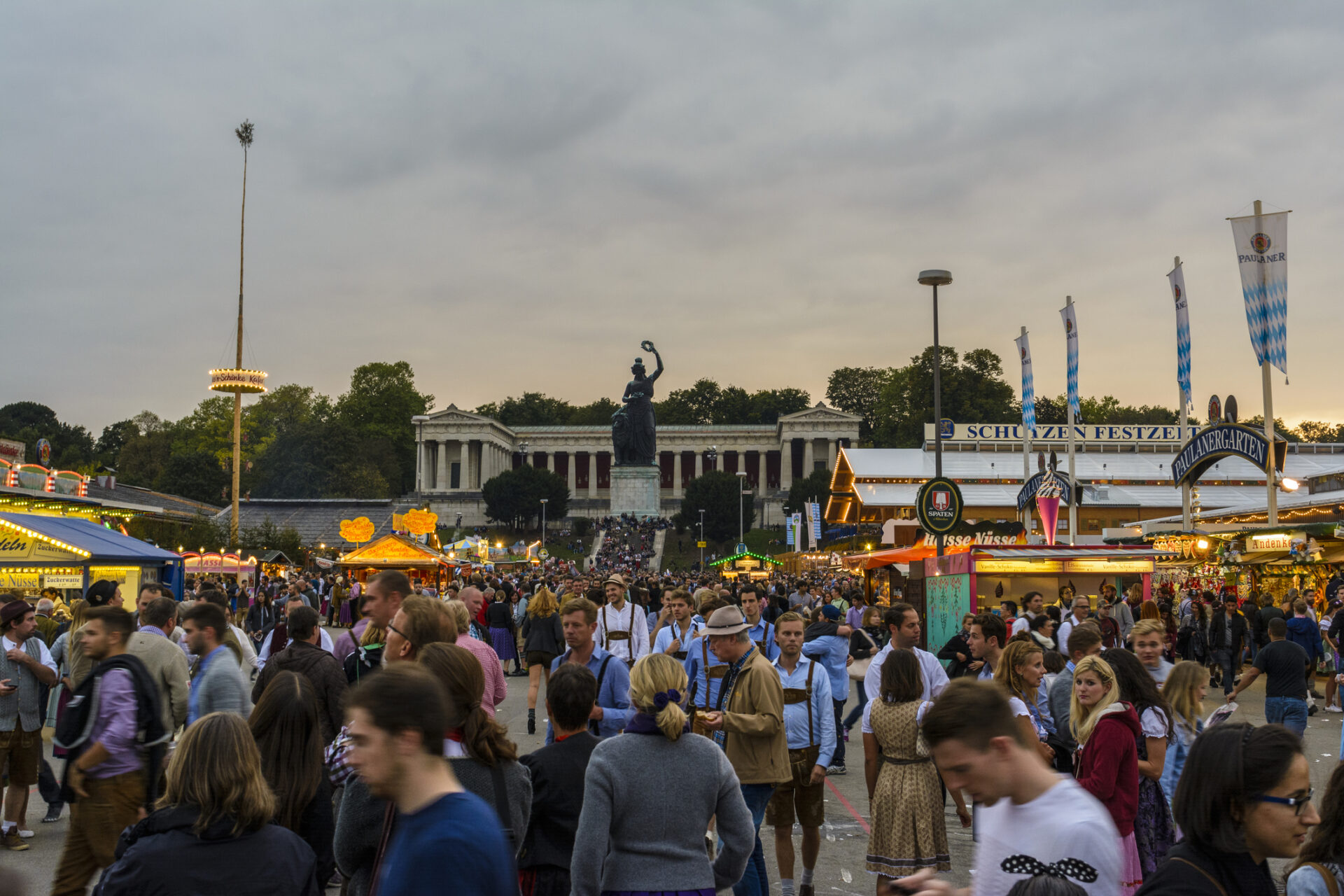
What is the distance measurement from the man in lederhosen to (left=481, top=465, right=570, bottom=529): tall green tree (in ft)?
271

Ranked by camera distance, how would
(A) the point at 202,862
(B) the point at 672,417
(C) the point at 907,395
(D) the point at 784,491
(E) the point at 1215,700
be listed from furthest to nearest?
(B) the point at 672,417 < (D) the point at 784,491 < (C) the point at 907,395 < (E) the point at 1215,700 < (A) the point at 202,862

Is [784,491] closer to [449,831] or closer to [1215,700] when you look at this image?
[1215,700]

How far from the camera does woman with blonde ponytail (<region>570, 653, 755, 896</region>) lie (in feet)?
12.6

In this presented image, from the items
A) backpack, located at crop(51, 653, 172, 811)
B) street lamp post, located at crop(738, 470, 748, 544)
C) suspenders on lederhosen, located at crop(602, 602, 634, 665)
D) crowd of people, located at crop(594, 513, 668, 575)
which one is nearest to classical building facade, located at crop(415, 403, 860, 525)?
street lamp post, located at crop(738, 470, 748, 544)

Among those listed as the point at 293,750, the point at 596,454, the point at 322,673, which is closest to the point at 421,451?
the point at 596,454

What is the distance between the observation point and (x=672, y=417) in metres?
151

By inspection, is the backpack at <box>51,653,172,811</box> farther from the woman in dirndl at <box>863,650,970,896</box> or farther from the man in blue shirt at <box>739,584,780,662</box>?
the man in blue shirt at <box>739,584,780,662</box>

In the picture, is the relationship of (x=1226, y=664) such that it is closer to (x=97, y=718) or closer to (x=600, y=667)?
(x=600, y=667)

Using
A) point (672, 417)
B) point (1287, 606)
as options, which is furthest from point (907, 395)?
point (1287, 606)

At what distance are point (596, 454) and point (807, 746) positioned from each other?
123 metres

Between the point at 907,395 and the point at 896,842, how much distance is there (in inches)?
4128

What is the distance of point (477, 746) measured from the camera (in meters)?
3.69

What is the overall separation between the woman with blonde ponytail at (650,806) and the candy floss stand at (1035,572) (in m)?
14.4

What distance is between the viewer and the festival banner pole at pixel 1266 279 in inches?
814
